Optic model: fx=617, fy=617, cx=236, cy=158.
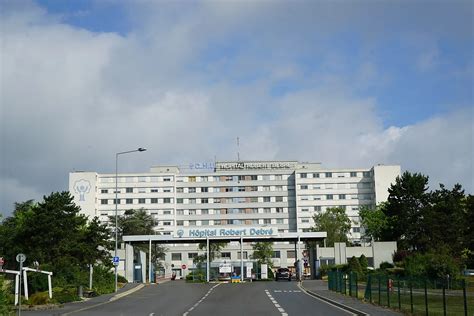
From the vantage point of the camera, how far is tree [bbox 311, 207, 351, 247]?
378 ft

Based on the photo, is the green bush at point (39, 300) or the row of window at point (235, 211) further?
the row of window at point (235, 211)

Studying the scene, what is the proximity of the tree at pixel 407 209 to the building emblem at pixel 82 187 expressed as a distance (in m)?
78.0

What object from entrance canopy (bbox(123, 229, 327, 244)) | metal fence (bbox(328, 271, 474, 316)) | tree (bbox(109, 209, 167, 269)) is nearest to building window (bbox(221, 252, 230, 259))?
tree (bbox(109, 209, 167, 269))

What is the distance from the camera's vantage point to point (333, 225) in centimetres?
11712

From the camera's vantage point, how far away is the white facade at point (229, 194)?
142000 mm

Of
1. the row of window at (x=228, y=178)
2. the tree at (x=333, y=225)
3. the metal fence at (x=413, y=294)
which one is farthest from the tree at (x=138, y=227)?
the metal fence at (x=413, y=294)

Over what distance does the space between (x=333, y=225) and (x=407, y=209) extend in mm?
34340

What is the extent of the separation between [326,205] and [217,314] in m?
120

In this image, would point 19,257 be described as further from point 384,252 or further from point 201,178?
point 201,178

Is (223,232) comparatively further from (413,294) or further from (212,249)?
(212,249)

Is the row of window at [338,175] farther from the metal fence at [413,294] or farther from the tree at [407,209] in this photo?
the metal fence at [413,294]

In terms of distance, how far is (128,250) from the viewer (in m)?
65.9

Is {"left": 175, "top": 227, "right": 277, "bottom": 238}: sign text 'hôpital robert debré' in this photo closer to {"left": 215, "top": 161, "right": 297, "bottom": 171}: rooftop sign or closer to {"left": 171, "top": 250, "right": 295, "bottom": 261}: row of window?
{"left": 171, "top": 250, "right": 295, "bottom": 261}: row of window

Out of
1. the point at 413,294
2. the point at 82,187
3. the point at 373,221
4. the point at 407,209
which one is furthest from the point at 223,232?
the point at 82,187
